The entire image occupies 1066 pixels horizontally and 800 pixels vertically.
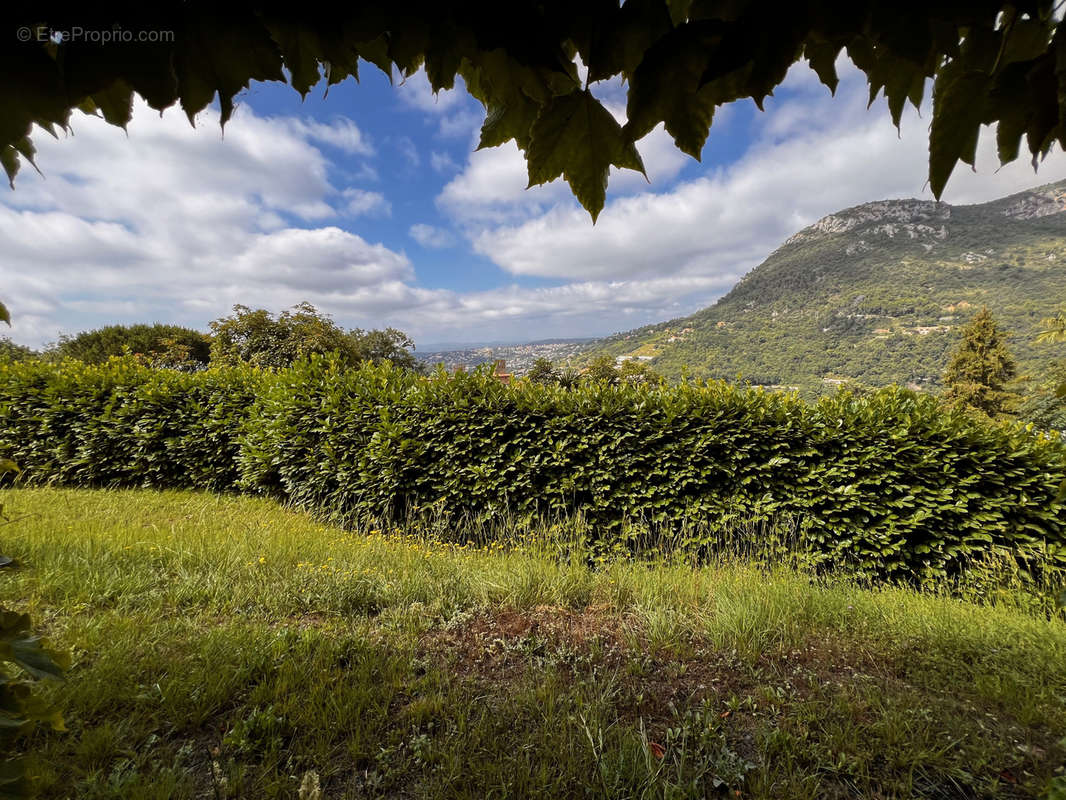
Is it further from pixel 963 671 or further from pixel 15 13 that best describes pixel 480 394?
pixel 15 13

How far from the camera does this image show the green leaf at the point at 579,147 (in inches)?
32.6

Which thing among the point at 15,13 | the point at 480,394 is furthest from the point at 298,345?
the point at 15,13

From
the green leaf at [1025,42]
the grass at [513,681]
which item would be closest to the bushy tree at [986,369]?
the grass at [513,681]

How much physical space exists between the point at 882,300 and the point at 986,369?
2247 inches

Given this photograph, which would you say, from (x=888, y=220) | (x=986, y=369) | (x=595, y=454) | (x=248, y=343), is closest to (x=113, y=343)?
(x=248, y=343)

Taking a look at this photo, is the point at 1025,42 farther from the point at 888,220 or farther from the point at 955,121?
the point at 888,220

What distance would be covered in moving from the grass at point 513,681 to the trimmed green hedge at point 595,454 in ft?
3.34

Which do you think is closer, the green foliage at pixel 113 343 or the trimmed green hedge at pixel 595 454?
the trimmed green hedge at pixel 595 454

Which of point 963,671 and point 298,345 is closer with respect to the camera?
point 963,671

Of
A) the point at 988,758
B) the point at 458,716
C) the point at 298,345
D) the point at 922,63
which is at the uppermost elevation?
the point at 298,345

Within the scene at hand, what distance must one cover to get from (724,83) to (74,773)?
10.1 ft

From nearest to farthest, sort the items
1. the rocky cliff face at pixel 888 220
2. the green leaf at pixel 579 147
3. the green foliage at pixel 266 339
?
the green leaf at pixel 579 147, the green foliage at pixel 266 339, the rocky cliff face at pixel 888 220

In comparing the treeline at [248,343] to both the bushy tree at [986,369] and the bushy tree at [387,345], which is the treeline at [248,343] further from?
the bushy tree at [986,369]

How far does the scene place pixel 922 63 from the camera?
0.63 m
